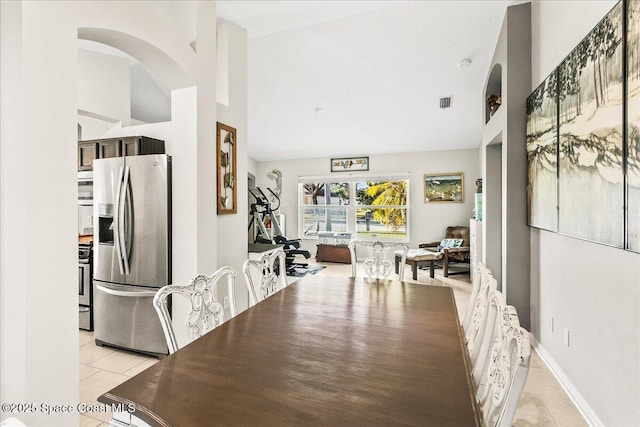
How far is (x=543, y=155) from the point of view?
8.36 ft

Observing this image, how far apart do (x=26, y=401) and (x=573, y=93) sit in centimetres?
340

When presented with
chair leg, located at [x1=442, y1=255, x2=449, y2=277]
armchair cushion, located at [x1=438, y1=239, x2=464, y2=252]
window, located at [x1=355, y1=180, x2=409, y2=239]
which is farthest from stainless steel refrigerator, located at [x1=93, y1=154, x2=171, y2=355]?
window, located at [x1=355, y1=180, x2=409, y2=239]

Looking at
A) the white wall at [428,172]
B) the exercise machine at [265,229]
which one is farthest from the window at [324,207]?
the exercise machine at [265,229]

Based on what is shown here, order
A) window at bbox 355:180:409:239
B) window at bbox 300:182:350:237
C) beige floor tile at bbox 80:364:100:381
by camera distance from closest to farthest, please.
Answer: beige floor tile at bbox 80:364:100:381, window at bbox 355:180:409:239, window at bbox 300:182:350:237

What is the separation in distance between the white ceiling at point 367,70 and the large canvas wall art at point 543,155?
112 centimetres

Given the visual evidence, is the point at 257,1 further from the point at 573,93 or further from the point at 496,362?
the point at 496,362

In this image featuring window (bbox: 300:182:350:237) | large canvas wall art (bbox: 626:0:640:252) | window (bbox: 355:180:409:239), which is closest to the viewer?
large canvas wall art (bbox: 626:0:640:252)

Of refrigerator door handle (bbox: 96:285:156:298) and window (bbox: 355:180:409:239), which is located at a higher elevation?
window (bbox: 355:180:409:239)

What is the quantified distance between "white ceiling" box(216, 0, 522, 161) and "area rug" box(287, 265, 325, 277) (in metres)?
2.71

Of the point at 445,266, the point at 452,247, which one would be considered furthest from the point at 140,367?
the point at 452,247

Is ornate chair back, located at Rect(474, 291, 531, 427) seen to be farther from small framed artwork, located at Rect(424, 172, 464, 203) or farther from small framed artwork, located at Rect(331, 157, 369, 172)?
small framed artwork, located at Rect(331, 157, 369, 172)

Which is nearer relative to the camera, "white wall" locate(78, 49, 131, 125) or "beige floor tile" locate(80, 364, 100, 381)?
"beige floor tile" locate(80, 364, 100, 381)

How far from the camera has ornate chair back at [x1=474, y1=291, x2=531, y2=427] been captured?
0.78 metres

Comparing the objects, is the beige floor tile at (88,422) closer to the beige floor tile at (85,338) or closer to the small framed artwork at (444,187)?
the beige floor tile at (85,338)
